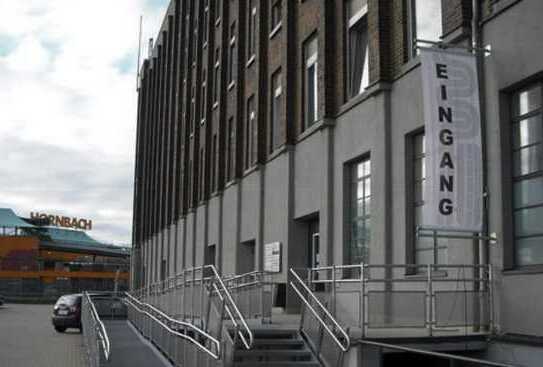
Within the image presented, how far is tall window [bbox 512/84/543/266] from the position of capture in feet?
37.2

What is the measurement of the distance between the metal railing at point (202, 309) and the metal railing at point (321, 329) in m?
1.12

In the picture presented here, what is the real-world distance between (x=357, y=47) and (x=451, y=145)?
702 centimetres

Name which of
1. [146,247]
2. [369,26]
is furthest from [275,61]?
[146,247]

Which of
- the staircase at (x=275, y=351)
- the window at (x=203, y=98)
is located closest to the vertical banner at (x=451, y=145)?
the staircase at (x=275, y=351)

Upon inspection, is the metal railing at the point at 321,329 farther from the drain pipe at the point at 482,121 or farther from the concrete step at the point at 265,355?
the drain pipe at the point at 482,121

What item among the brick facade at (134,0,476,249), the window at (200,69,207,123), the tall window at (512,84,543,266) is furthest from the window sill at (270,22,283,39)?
the tall window at (512,84,543,266)

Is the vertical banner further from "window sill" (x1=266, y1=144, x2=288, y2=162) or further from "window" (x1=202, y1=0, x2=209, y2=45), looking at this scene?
"window" (x1=202, y1=0, x2=209, y2=45)

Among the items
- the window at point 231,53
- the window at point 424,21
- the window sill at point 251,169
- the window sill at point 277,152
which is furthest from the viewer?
the window at point 231,53

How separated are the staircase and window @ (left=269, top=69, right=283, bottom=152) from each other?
1155 centimetres

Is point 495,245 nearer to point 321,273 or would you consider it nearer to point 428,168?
point 428,168

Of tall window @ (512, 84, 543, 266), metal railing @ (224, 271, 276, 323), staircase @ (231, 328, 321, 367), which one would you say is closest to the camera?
tall window @ (512, 84, 543, 266)

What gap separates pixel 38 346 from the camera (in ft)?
82.9

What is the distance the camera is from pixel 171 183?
4441 centimetres

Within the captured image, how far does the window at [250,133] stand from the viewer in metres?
26.6
